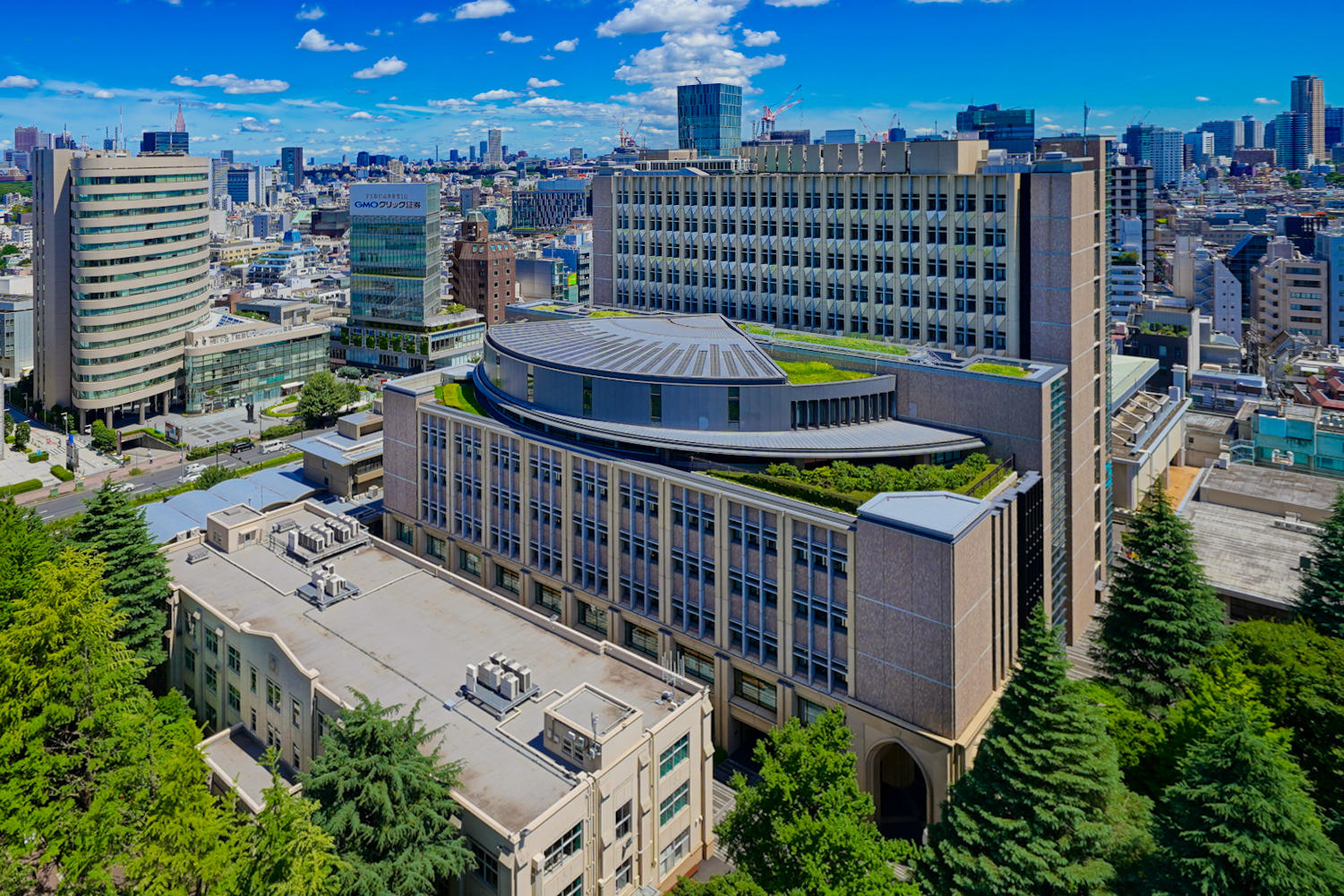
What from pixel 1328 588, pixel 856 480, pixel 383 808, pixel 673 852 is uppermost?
pixel 856 480

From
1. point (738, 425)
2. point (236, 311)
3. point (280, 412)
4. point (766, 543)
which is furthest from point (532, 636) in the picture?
point (236, 311)

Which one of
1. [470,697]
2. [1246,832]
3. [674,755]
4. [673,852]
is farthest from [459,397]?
[1246,832]

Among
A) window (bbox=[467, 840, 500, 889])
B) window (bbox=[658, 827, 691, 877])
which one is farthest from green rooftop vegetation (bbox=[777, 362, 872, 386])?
window (bbox=[467, 840, 500, 889])

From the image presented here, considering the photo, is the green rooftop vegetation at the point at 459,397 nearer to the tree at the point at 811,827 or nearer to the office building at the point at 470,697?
the office building at the point at 470,697

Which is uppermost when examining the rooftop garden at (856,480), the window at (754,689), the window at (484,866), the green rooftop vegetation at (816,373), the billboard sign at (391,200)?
the billboard sign at (391,200)

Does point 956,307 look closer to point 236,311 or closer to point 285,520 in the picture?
point 285,520

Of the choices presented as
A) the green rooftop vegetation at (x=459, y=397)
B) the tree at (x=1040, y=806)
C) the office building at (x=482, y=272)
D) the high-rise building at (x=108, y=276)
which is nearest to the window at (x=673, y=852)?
the tree at (x=1040, y=806)

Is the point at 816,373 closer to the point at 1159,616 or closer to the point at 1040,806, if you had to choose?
the point at 1159,616
